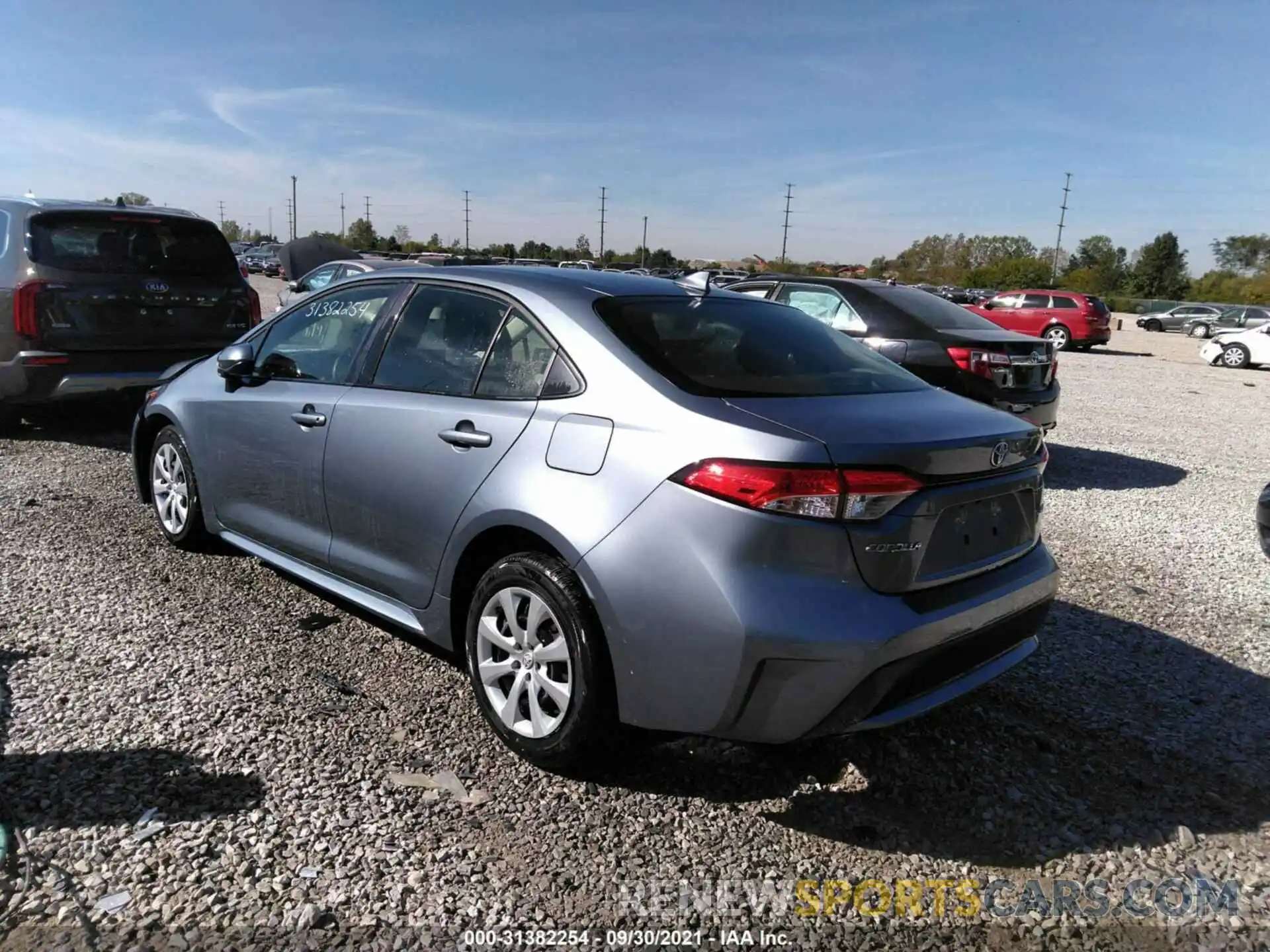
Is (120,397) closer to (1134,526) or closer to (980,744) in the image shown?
(980,744)

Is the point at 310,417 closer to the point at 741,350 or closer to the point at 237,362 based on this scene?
the point at 237,362

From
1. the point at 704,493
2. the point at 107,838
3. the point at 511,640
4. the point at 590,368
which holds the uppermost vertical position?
the point at 590,368

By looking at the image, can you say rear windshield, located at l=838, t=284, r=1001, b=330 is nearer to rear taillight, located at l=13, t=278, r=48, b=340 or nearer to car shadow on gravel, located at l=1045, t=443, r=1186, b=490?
car shadow on gravel, located at l=1045, t=443, r=1186, b=490

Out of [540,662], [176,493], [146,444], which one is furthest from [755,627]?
[146,444]

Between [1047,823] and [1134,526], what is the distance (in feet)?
13.8

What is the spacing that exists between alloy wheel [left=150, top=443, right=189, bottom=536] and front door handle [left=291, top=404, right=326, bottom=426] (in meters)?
1.32

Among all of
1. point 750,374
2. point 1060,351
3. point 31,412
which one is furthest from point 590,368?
point 1060,351

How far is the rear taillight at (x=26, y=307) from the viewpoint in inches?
274

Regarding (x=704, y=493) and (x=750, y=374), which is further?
(x=750, y=374)

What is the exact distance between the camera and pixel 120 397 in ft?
25.0

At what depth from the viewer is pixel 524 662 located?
3027 mm

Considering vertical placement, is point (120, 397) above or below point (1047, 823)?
above

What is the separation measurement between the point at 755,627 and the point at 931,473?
0.71 metres

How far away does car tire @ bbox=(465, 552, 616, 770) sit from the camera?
9.19 ft
